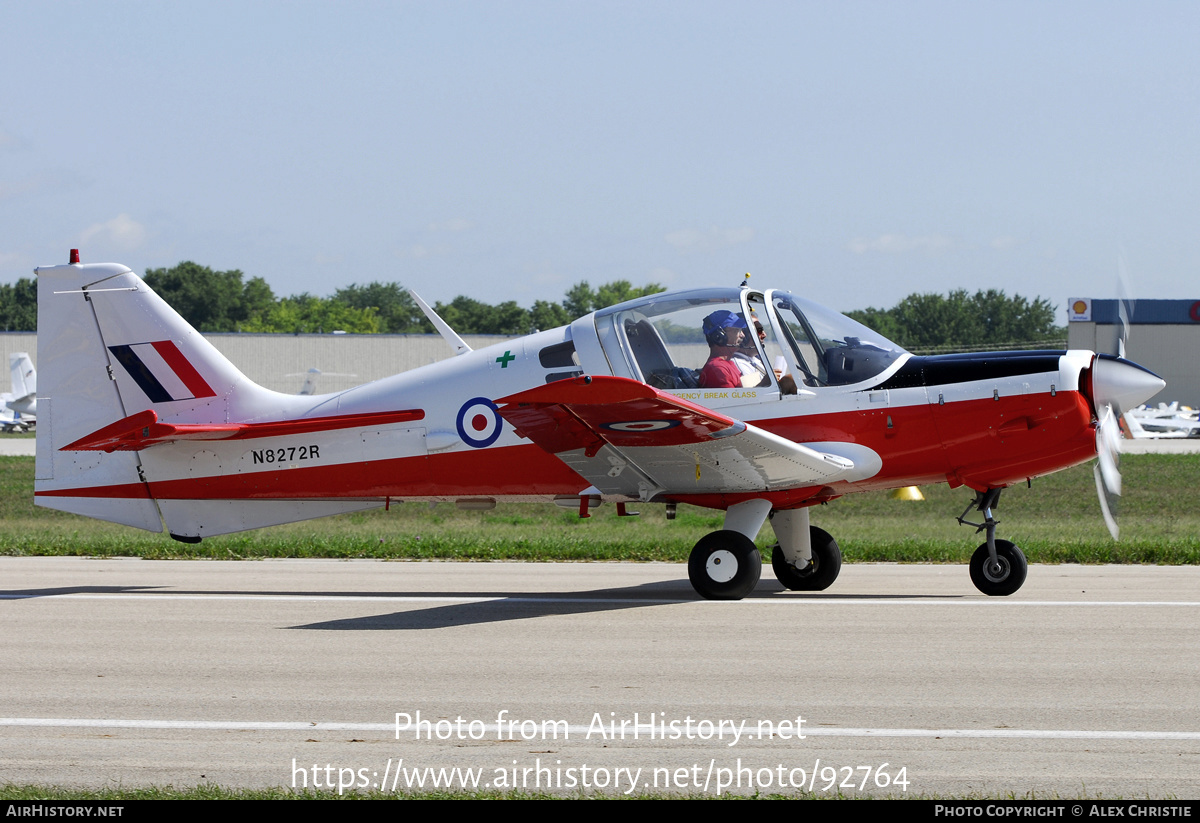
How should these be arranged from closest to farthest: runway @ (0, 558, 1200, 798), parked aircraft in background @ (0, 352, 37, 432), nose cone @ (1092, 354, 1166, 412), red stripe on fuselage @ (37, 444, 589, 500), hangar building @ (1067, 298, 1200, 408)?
runway @ (0, 558, 1200, 798) < nose cone @ (1092, 354, 1166, 412) < red stripe on fuselage @ (37, 444, 589, 500) < parked aircraft in background @ (0, 352, 37, 432) < hangar building @ (1067, 298, 1200, 408)

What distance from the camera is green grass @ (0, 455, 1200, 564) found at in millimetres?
13375

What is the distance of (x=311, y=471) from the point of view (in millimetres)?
10523

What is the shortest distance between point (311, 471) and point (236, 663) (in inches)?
141

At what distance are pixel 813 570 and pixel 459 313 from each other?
95.3m

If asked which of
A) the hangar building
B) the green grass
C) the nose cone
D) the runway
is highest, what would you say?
the hangar building

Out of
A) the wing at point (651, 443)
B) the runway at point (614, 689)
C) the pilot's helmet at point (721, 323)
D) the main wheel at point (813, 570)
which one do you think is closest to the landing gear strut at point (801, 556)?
the main wheel at point (813, 570)

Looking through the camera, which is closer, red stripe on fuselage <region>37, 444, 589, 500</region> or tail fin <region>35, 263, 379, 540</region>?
red stripe on fuselage <region>37, 444, 589, 500</region>

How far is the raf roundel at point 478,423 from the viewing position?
1014 cm

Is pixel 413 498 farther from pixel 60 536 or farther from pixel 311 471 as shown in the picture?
pixel 60 536

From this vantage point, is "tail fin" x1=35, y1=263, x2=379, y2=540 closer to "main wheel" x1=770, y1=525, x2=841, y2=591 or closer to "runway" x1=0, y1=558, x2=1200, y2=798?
"runway" x1=0, y1=558, x2=1200, y2=798

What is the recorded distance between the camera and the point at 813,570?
34.4ft

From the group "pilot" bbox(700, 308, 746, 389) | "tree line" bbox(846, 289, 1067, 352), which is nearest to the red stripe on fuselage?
"pilot" bbox(700, 308, 746, 389)

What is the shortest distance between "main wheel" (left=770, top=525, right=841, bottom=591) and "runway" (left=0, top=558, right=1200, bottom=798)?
10.3 inches

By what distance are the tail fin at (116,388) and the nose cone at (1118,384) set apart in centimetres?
682
